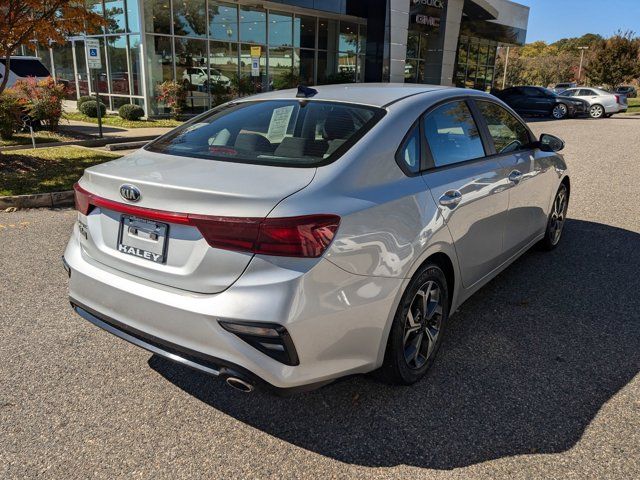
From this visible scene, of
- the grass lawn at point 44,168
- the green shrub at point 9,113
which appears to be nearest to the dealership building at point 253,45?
the green shrub at point 9,113

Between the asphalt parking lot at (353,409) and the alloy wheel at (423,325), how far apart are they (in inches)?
7.1

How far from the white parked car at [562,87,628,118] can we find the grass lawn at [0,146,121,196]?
24.8m

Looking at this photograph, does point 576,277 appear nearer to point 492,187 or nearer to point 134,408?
point 492,187

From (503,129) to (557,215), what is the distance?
5.55ft

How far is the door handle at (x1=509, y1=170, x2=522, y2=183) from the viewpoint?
399 centimetres

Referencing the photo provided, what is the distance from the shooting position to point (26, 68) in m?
16.2

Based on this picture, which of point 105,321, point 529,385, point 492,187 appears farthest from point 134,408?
point 492,187

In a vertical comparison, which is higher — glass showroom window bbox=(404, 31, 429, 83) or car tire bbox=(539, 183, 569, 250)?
glass showroom window bbox=(404, 31, 429, 83)

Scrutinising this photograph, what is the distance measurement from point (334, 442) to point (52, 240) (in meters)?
4.30

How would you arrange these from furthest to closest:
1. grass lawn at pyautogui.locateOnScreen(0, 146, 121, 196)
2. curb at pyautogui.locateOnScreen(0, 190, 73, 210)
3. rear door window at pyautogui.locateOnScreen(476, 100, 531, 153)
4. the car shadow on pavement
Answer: grass lawn at pyautogui.locateOnScreen(0, 146, 121, 196), curb at pyautogui.locateOnScreen(0, 190, 73, 210), rear door window at pyautogui.locateOnScreen(476, 100, 531, 153), the car shadow on pavement

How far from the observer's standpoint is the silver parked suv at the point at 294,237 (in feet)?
7.42

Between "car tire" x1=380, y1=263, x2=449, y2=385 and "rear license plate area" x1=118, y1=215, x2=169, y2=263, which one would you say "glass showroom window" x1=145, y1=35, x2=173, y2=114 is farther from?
"car tire" x1=380, y1=263, x2=449, y2=385

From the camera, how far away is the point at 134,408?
2855 mm

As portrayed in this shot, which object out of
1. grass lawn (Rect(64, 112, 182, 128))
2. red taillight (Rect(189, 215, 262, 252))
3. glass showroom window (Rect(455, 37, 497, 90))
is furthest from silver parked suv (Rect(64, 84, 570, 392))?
glass showroom window (Rect(455, 37, 497, 90))
